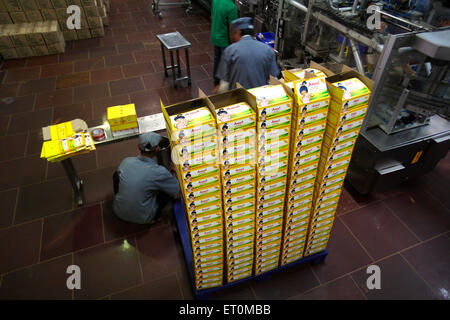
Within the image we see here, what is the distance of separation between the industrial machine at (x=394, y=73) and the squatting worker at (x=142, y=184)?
84.4 inches

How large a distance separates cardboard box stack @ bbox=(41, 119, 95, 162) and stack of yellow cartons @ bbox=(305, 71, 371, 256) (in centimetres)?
235

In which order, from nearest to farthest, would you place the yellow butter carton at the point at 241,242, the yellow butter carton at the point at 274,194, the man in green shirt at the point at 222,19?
the yellow butter carton at the point at 274,194, the yellow butter carton at the point at 241,242, the man in green shirt at the point at 222,19

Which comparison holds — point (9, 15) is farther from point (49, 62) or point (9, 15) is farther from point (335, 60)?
point (335, 60)

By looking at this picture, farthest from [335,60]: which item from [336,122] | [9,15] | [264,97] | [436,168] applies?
[9,15]

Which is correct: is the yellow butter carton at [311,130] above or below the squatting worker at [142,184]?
above

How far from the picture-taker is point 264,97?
1768mm

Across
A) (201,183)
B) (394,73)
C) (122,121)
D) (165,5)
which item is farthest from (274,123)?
(165,5)

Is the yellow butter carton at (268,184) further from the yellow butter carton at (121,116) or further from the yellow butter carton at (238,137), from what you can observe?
the yellow butter carton at (121,116)

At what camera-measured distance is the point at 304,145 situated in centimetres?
198

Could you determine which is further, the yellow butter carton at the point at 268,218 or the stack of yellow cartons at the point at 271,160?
the yellow butter carton at the point at 268,218

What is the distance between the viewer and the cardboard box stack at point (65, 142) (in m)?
3.10

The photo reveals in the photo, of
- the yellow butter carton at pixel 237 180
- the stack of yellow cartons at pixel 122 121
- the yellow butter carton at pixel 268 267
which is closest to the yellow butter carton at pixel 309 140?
the yellow butter carton at pixel 237 180

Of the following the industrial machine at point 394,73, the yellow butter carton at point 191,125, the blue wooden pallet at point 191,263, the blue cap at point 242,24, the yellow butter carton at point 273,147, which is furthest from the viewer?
the blue cap at point 242,24

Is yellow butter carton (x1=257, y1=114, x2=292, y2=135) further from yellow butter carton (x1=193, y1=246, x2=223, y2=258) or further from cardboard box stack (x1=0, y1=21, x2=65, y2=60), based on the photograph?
cardboard box stack (x1=0, y1=21, x2=65, y2=60)
